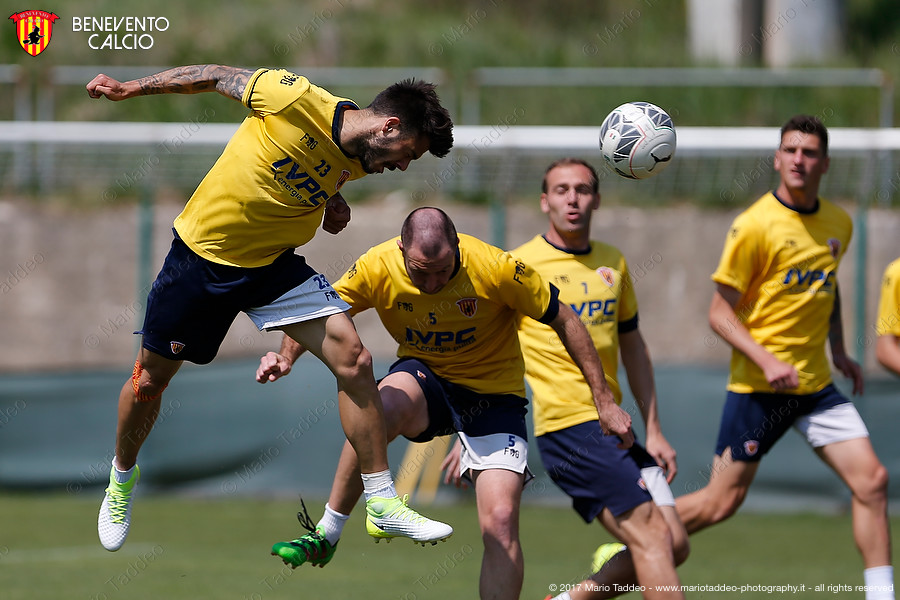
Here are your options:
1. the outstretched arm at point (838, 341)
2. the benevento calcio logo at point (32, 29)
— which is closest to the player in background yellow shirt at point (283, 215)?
the outstretched arm at point (838, 341)

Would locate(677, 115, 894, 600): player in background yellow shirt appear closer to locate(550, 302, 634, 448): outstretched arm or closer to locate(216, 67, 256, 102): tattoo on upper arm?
locate(550, 302, 634, 448): outstretched arm

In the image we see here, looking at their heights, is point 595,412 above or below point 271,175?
below

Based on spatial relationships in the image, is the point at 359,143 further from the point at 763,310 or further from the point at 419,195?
the point at 419,195

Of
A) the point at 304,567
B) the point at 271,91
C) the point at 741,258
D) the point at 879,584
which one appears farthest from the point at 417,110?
the point at 304,567

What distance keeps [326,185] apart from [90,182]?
8.68 metres

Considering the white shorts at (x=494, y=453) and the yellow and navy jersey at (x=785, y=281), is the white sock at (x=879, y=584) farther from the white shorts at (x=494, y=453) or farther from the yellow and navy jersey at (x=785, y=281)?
the white shorts at (x=494, y=453)

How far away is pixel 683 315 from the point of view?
40.5 feet

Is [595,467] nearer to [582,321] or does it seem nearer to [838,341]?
[582,321]

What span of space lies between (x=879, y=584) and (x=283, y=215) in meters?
3.98

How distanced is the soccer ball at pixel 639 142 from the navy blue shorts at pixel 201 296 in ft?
5.86

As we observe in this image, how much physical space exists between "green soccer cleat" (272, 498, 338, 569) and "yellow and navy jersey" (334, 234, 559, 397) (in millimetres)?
1077

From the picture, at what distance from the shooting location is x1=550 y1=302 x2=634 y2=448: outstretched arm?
542 centimetres

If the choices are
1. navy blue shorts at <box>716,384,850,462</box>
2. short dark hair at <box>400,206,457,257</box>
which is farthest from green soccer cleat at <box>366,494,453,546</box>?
navy blue shorts at <box>716,384,850,462</box>

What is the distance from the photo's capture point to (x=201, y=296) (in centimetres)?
545
